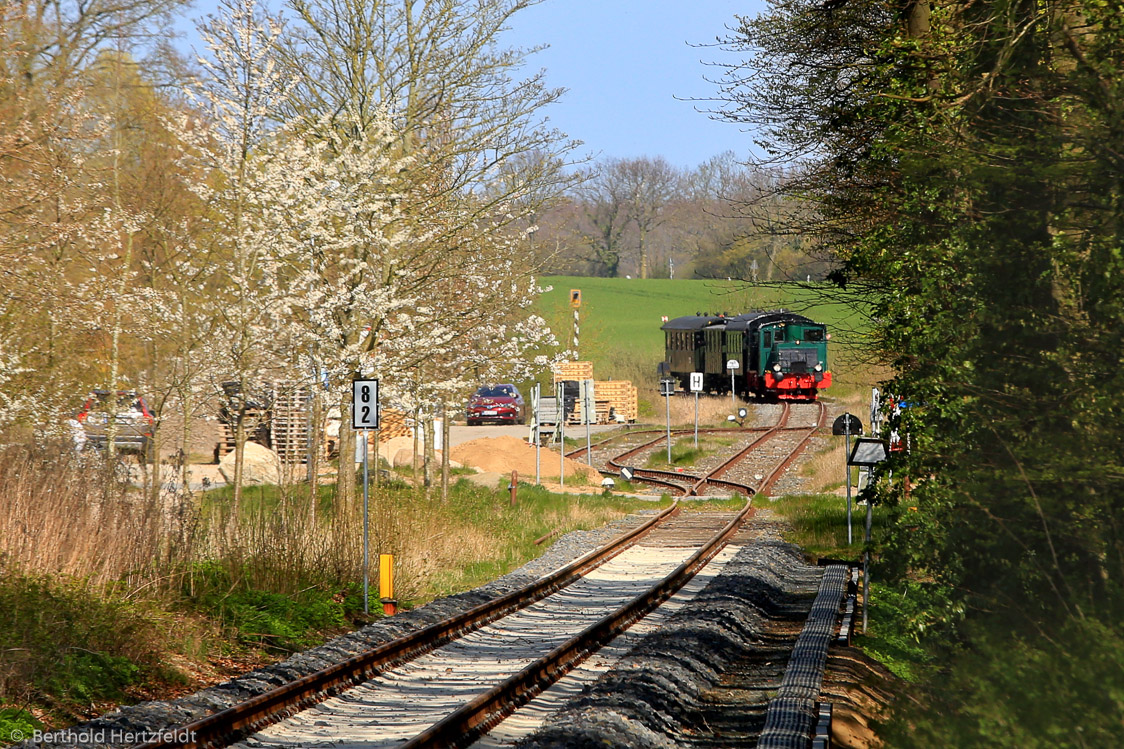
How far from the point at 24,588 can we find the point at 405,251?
1225cm

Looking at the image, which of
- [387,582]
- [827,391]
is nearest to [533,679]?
[387,582]

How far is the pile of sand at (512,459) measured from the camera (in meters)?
33.5

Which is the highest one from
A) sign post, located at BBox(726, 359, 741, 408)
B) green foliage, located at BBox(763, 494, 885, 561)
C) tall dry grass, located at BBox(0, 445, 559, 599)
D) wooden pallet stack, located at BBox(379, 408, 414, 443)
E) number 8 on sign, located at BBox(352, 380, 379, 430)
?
sign post, located at BBox(726, 359, 741, 408)

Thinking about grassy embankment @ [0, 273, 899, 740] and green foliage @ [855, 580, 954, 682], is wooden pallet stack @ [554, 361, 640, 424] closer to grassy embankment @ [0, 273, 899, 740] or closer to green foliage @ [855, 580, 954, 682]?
grassy embankment @ [0, 273, 899, 740]

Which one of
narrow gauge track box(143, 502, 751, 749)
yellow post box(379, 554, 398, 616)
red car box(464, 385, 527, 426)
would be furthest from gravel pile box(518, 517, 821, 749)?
red car box(464, 385, 527, 426)

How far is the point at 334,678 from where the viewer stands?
961cm

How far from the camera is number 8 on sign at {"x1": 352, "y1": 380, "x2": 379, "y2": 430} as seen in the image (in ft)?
43.7

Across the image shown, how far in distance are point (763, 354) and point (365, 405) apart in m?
39.6

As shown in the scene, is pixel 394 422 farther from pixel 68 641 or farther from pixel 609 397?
pixel 609 397

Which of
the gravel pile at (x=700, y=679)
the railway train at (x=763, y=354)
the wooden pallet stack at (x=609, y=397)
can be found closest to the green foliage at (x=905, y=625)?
the gravel pile at (x=700, y=679)

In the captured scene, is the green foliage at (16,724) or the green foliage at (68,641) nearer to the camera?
the green foliage at (16,724)

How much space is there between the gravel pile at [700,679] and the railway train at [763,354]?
3312cm

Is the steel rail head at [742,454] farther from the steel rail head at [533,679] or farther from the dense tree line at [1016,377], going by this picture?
the dense tree line at [1016,377]

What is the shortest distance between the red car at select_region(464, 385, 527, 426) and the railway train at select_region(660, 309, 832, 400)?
1063 centimetres
